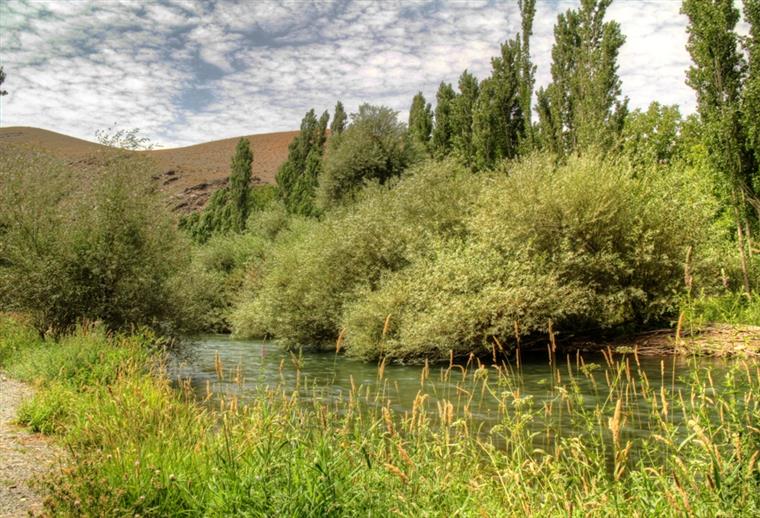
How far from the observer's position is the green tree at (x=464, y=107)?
121 ft

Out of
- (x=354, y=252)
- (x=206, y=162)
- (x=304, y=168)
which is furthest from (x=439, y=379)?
(x=206, y=162)

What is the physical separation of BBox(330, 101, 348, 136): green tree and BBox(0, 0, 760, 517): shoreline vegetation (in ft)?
72.8

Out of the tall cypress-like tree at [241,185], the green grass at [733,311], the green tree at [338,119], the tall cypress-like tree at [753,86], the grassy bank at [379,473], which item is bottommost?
the grassy bank at [379,473]

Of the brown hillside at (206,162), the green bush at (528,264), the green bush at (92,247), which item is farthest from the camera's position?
the brown hillside at (206,162)

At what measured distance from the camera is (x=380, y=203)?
2647 centimetres

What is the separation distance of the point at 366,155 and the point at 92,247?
21.7 metres

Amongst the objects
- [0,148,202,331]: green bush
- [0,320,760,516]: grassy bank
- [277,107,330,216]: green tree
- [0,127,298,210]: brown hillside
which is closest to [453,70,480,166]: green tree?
[277,107,330,216]: green tree

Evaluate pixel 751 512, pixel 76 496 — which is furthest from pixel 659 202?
pixel 76 496

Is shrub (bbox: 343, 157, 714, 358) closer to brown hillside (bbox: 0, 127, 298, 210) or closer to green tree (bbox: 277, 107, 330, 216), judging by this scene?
green tree (bbox: 277, 107, 330, 216)

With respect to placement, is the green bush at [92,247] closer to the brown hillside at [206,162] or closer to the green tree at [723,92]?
the green tree at [723,92]

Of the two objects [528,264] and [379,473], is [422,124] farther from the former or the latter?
[379,473]

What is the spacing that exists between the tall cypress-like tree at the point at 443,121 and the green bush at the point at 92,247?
25.7 m

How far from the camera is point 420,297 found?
18.9 metres

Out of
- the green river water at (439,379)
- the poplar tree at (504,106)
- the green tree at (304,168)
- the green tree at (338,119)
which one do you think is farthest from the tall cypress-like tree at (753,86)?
the green tree at (338,119)
